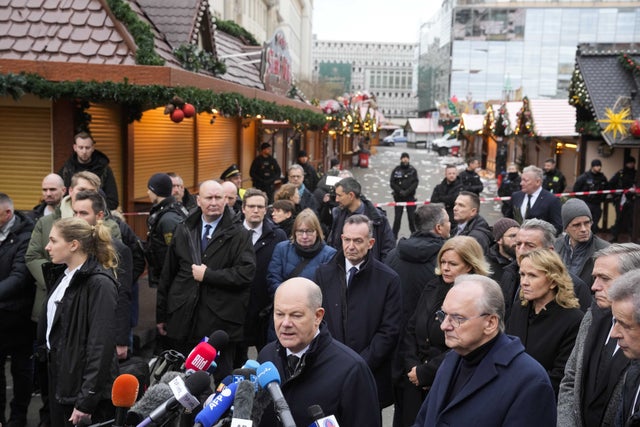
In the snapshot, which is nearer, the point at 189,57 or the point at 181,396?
the point at 181,396

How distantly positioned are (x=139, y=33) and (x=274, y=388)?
8561mm

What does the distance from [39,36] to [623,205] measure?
43.1ft

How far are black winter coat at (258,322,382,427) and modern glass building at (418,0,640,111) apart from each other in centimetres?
9705

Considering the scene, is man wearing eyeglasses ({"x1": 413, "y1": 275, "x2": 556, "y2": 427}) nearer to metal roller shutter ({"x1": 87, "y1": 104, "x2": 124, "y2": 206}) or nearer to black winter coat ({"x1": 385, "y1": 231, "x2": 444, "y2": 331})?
black winter coat ({"x1": 385, "y1": 231, "x2": 444, "y2": 331})

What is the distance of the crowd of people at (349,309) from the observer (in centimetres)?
324

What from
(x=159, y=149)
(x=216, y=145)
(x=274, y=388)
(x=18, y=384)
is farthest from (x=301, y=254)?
(x=216, y=145)

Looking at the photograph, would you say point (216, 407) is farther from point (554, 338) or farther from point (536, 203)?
point (536, 203)

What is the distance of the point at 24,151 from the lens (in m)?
10.1

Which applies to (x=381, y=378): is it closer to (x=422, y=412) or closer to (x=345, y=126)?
(x=422, y=412)

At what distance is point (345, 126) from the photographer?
3800 centimetres

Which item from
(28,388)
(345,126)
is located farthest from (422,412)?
(345,126)

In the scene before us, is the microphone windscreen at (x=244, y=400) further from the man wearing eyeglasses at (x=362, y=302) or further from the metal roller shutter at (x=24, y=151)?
the metal roller shutter at (x=24, y=151)

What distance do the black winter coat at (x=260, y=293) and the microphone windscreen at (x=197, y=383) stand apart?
396 centimetres

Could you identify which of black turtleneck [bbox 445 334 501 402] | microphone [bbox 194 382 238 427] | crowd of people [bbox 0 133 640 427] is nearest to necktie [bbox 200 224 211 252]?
crowd of people [bbox 0 133 640 427]
